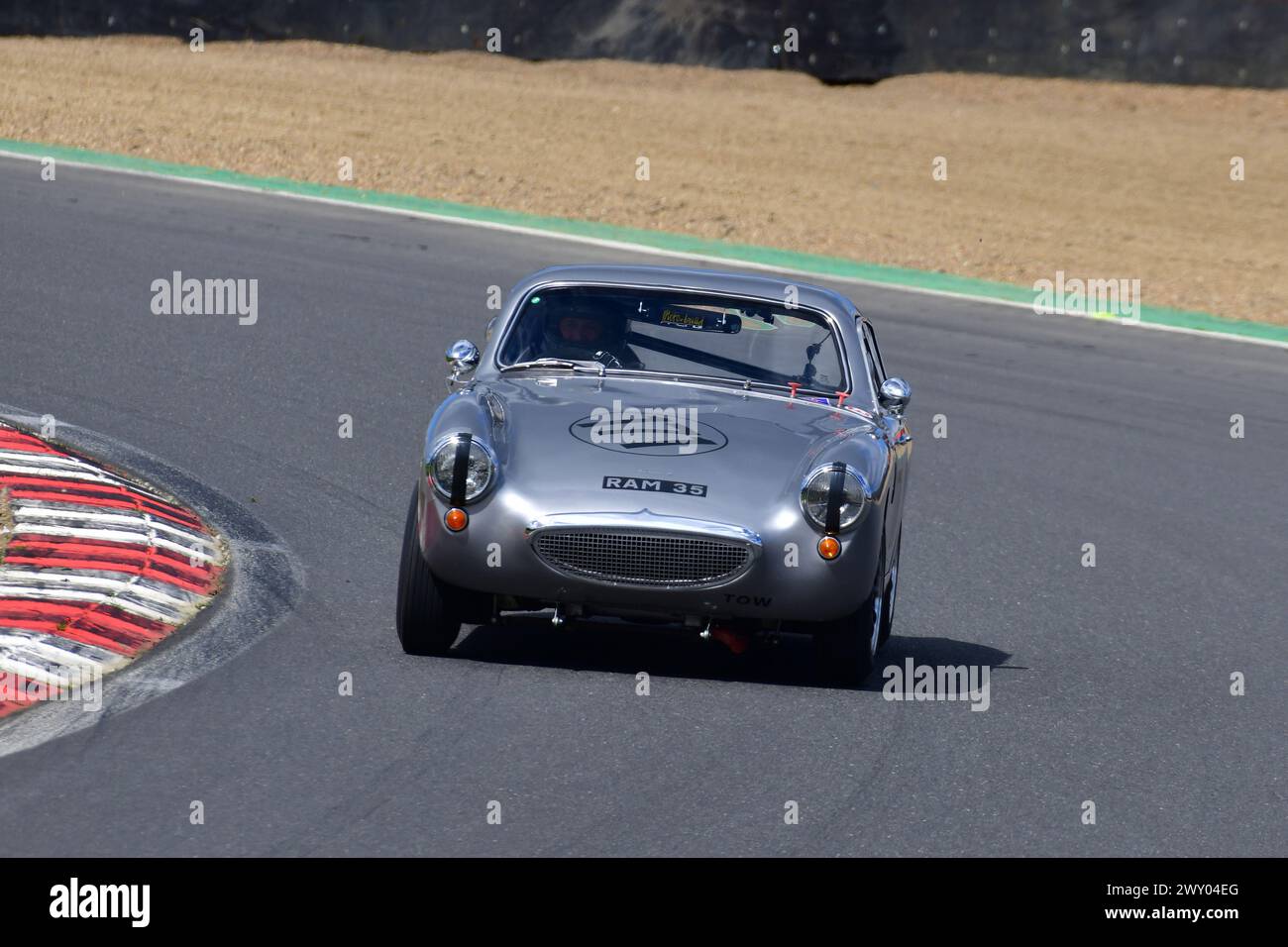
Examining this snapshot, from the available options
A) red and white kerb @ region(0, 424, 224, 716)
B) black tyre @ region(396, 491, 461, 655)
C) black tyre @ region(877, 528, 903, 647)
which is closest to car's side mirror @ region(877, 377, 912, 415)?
black tyre @ region(877, 528, 903, 647)

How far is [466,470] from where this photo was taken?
6.55 m

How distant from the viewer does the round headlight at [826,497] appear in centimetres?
655

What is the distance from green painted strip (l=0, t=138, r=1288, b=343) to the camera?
56.7 feet

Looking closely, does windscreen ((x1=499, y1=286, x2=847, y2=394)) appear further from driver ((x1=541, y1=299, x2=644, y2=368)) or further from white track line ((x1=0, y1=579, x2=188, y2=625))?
white track line ((x1=0, y1=579, x2=188, y2=625))

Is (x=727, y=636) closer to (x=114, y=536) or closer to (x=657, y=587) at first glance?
(x=657, y=587)

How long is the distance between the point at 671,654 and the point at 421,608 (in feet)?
3.39

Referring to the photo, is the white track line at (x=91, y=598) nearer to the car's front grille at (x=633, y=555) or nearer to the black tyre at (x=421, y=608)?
the black tyre at (x=421, y=608)

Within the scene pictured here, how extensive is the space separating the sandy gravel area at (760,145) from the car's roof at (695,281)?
10854 millimetres

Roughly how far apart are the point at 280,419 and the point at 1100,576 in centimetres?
459

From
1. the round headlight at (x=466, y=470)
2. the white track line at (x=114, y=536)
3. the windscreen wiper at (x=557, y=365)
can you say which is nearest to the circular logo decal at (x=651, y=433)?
the round headlight at (x=466, y=470)

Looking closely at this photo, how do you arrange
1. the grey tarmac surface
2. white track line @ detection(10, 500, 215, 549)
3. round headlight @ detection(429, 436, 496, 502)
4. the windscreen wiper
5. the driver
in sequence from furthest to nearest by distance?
white track line @ detection(10, 500, 215, 549), the driver, the windscreen wiper, round headlight @ detection(429, 436, 496, 502), the grey tarmac surface

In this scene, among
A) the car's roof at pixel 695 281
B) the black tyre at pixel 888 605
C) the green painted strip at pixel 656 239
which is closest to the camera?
the black tyre at pixel 888 605

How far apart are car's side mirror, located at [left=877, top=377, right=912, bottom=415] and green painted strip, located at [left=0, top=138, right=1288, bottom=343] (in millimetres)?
9711
